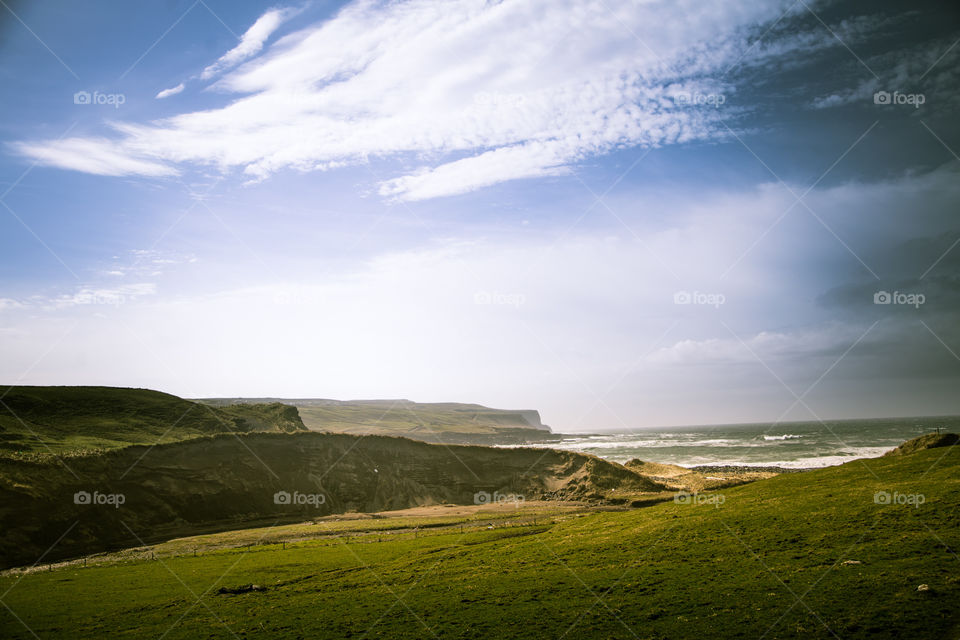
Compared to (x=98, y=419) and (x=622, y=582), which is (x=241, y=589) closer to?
(x=622, y=582)

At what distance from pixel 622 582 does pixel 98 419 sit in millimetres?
66248

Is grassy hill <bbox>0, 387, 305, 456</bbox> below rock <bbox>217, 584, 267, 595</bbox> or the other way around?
the other way around

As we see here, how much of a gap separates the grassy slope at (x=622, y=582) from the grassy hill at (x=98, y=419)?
22.1m

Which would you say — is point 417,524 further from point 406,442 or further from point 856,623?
point 856,623

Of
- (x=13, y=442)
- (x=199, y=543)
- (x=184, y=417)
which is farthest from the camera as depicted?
(x=184, y=417)

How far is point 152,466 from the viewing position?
5072 cm

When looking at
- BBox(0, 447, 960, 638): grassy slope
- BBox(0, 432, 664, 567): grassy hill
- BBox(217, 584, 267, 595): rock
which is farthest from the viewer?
BBox(0, 432, 664, 567): grassy hill

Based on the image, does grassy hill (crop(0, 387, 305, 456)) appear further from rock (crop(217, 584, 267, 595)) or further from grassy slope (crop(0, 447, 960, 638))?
rock (crop(217, 584, 267, 595))

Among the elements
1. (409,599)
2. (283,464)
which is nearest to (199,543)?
(283,464)

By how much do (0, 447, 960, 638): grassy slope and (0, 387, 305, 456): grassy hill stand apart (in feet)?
72.6

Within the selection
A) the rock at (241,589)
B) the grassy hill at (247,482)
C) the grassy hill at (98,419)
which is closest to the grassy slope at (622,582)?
the rock at (241,589)

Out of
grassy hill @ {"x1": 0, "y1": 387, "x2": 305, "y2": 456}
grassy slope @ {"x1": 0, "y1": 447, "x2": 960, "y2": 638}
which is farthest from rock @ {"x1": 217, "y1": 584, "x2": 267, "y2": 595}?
grassy hill @ {"x1": 0, "y1": 387, "x2": 305, "y2": 456}

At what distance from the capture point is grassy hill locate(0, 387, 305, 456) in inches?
1996

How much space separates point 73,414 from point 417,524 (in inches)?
1809
